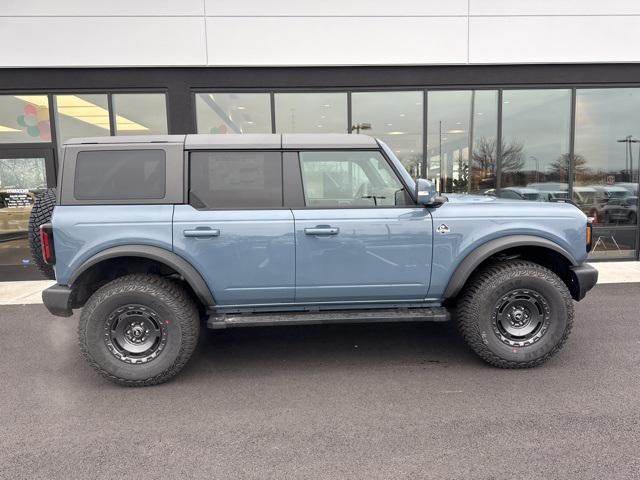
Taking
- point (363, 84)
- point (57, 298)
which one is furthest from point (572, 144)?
point (57, 298)

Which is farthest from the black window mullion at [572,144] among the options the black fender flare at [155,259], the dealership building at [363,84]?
the black fender flare at [155,259]

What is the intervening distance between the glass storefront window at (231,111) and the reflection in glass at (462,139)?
313cm

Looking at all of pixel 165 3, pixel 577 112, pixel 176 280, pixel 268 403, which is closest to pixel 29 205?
pixel 165 3

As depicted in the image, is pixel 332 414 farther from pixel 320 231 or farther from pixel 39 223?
pixel 39 223

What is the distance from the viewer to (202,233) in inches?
131

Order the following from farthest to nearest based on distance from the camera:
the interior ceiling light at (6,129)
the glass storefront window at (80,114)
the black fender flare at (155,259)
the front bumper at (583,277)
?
the glass storefront window at (80,114) → the interior ceiling light at (6,129) → the front bumper at (583,277) → the black fender flare at (155,259)

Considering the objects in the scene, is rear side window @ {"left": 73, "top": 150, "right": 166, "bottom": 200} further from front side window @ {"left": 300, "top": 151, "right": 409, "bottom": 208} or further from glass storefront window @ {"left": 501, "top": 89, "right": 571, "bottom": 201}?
glass storefront window @ {"left": 501, "top": 89, "right": 571, "bottom": 201}

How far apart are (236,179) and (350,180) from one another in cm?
96

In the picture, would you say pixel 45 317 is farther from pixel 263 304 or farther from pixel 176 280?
pixel 263 304

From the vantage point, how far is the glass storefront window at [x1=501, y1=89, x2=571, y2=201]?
8.05m

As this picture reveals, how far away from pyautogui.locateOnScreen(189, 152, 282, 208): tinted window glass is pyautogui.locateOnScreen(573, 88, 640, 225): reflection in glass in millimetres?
7191

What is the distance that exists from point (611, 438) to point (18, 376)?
4460 millimetres

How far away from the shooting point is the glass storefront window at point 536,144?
26.4 feet

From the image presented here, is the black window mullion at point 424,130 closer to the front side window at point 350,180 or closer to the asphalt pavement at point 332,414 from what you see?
the asphalt pavement at point 332,414
